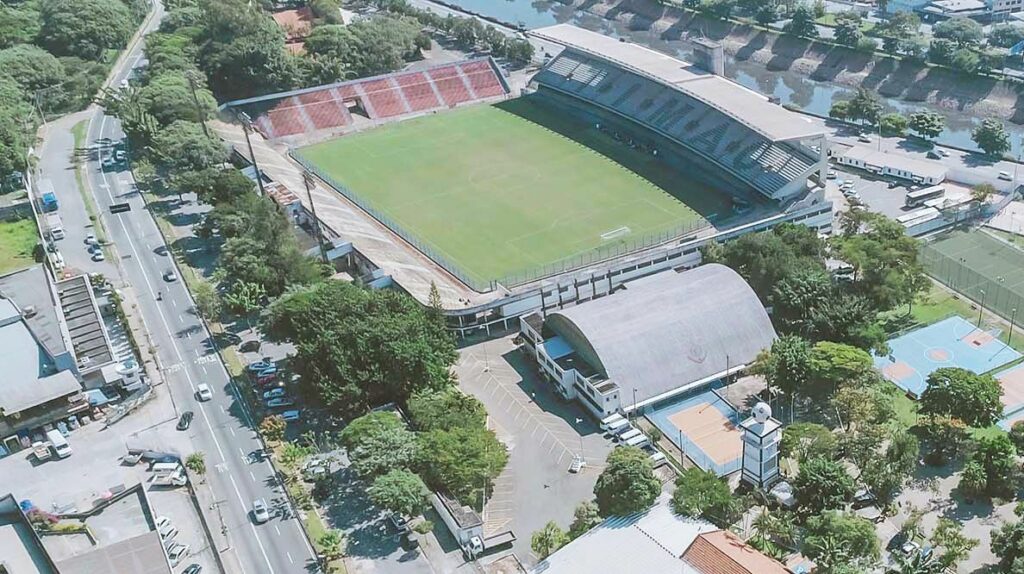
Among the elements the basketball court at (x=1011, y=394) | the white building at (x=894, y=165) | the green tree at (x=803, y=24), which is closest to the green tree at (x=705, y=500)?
the basketball court at (x=1011, y=394)

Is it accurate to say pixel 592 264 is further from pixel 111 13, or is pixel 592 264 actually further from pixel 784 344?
pixel 111 13

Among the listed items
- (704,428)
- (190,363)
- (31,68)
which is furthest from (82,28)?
(704,428)

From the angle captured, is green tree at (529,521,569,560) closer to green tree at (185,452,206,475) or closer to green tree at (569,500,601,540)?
green tree at (569,500,601,540)

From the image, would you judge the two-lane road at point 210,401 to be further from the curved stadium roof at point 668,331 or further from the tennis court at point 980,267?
the tennis court at point 980,267

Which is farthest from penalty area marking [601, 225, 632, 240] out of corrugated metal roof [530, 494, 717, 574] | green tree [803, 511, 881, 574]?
green tree [803, 511, 881, 574]

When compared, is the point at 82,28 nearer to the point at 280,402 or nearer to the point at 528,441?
the point at 280,402

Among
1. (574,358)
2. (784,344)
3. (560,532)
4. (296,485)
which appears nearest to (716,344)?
(784,344)
